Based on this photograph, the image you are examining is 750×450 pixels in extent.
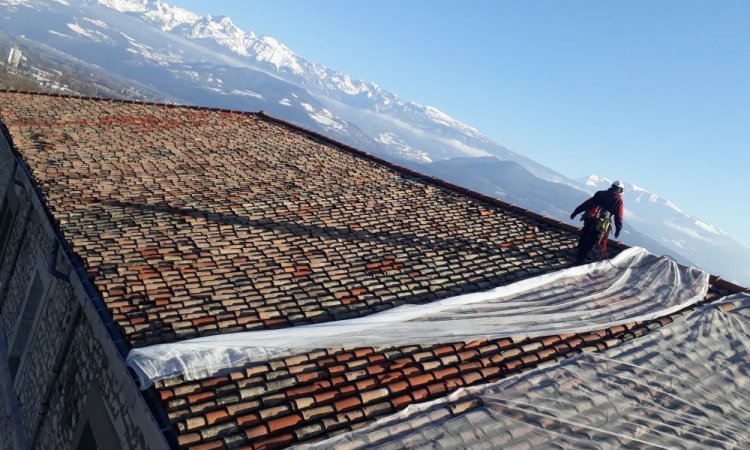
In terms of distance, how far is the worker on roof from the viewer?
33.1 feet

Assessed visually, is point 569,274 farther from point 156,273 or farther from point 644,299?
point 156,273

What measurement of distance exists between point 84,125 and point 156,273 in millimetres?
10967

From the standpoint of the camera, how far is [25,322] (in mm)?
10539

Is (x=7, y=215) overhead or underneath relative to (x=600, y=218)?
underneath

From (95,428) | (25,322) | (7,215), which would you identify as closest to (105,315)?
(95,428)

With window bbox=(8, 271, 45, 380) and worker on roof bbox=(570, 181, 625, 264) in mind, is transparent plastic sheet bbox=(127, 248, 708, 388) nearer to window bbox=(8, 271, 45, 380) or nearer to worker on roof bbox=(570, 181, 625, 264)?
worker on roof bbox=(570, 181, 625, 264)

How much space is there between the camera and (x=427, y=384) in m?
6.18

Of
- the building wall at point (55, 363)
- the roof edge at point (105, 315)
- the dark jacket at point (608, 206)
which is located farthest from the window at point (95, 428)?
the dark jacket at point (608, 206)

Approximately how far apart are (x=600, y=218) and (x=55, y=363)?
995cm

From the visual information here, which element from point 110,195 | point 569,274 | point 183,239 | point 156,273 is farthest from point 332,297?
point 110,195

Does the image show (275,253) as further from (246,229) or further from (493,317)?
(493,317)

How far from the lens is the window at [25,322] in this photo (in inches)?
409

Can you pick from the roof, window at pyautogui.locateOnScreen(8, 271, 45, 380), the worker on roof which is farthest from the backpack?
window at pyautogui.locateOnScreen(8, 271, 45, 380)

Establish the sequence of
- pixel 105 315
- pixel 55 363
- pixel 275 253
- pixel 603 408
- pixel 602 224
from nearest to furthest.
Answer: pixel 603 408
pixel 105 315
pixel 55 363
pixel 275 253
pixel 602 224
